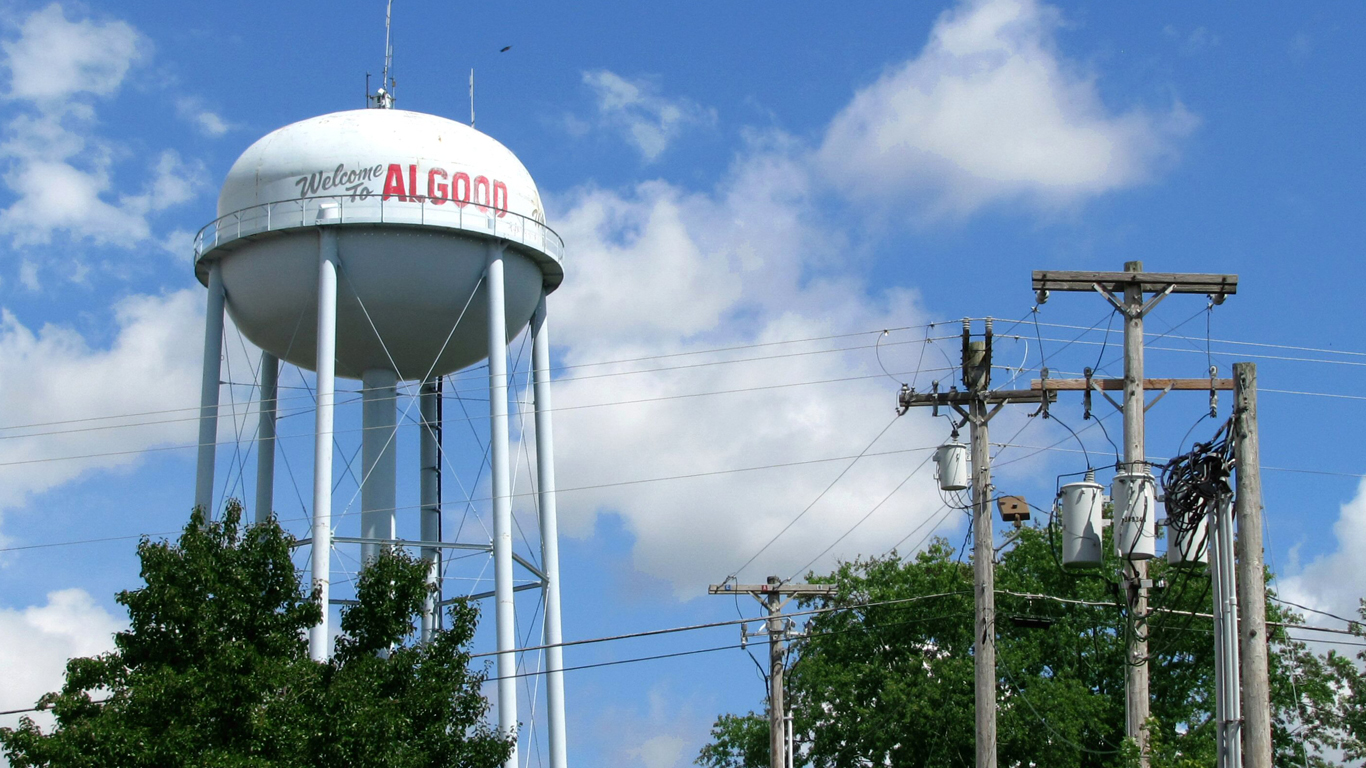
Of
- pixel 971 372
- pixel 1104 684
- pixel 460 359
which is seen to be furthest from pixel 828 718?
pixel 971 372

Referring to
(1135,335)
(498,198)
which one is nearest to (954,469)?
(1135,335)

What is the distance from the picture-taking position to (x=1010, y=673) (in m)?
35.8

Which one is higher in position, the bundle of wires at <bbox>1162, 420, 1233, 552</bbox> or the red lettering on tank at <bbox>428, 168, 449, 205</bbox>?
the red lettering on tank at <bbox>428, 168, 449, 205</bbox>

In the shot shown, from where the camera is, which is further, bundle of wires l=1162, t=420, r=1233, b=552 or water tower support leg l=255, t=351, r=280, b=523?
water tower support leg l=255, t=351, r=280, b=523

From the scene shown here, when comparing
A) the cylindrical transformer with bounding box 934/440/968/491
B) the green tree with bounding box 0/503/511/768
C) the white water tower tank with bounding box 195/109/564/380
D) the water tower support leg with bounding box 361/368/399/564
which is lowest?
the green tree with bounding box 0/503/511/768

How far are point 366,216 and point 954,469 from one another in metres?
9.52

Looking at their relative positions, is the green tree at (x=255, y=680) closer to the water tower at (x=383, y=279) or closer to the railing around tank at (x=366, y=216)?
the water tower at (x=383, y=279)

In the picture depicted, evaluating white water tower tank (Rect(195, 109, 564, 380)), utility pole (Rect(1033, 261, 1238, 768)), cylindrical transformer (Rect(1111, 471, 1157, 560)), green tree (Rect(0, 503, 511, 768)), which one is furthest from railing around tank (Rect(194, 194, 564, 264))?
cylindrical transformer (Rect(1111, 471, 1157, 560))

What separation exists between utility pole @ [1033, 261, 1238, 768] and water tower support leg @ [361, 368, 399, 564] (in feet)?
38.3

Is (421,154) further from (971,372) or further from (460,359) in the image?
(971,372)

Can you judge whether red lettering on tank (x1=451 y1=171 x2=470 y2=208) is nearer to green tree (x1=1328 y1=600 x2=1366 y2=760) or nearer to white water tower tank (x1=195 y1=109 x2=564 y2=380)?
white water tower tank (x1=195 y1=109 x2=564 y2=380)

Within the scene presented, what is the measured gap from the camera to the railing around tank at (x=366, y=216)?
84.5 ft

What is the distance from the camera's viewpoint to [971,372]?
23.1 metres

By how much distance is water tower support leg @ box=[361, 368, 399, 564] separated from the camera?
91.7 feet
